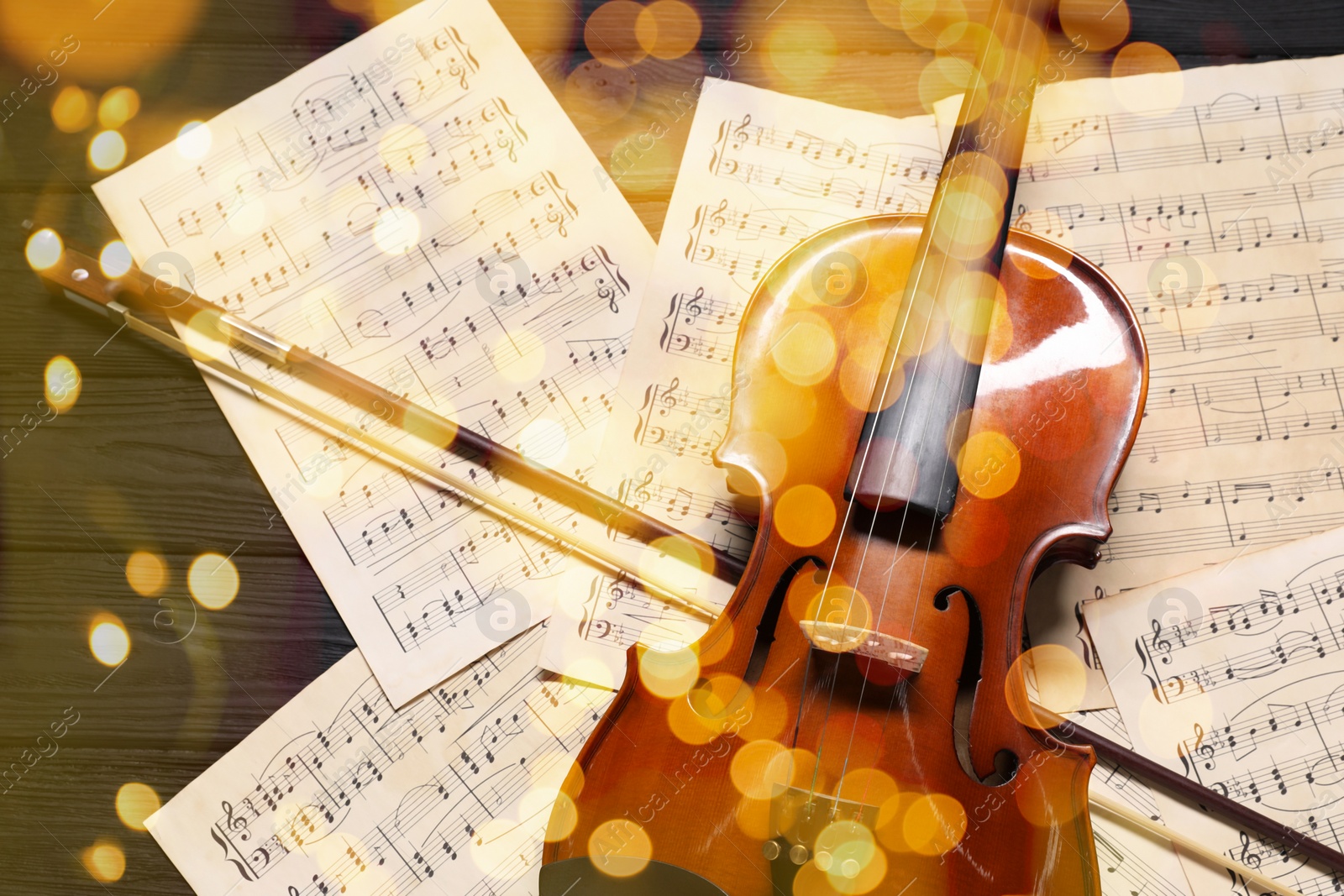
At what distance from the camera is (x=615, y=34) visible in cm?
122

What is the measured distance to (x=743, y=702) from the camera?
2.73 ft

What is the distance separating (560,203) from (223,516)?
60 centimetres

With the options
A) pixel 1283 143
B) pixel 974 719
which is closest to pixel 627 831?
pixel 974 719

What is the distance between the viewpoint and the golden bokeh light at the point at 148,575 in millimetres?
1140

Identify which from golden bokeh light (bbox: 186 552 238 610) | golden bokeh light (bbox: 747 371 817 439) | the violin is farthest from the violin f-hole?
golden bokeh light (bbox: 186 552 238 610)

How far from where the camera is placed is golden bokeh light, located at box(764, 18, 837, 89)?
3.96ft

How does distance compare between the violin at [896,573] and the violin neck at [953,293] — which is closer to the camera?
the violin at [896,573]

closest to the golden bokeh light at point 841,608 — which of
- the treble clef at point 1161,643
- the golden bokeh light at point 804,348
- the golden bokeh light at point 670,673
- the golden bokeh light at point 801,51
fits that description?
the golden bokeh light at point 670,673

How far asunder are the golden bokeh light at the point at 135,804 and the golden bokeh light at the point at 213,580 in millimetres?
229

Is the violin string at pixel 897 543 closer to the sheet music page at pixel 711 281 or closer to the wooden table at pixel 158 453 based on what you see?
the sheet music page at pixel 711 281

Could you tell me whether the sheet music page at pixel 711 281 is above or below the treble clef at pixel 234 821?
above

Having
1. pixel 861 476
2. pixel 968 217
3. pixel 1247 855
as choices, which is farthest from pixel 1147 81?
pixel 1247 855

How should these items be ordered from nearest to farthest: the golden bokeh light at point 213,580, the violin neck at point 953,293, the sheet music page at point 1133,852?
the violin neck at point 953,293
the sheet music page at point 1133,852
the golden bokeh light at point 213,580

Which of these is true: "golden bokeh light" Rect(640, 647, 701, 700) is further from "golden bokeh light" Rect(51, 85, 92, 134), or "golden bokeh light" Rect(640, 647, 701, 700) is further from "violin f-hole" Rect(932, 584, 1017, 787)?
"golden bokeh light" Rect(51, 85, 92, 134)
